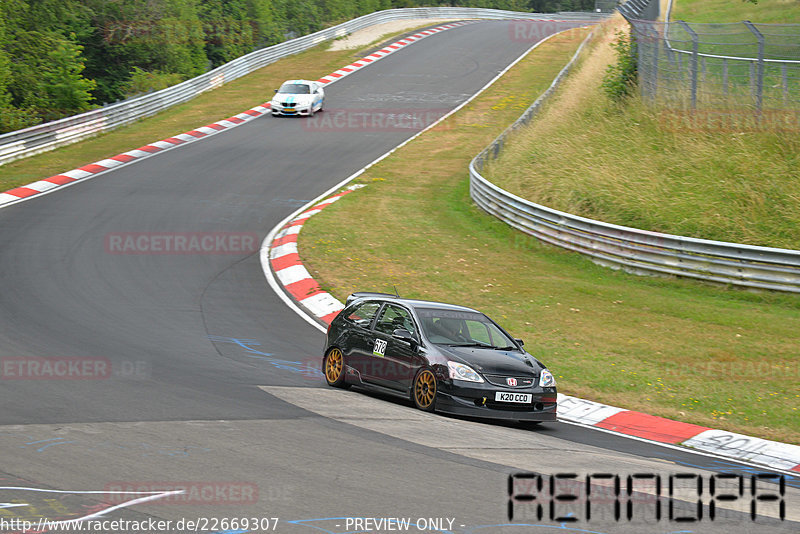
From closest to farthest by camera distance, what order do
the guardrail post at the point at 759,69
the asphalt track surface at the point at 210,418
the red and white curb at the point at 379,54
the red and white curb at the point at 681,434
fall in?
the asphalt track surface at the point at 210,418, the red and white curb at the point at 681,434, the guardrail post at the point at 759,69, the red and white curb at the point at 379,54

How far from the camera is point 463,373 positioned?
10.3 meters

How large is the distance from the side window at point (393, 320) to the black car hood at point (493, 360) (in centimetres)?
68

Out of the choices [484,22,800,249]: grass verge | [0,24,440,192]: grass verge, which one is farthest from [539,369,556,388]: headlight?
[0,24,440,192]: grass verge

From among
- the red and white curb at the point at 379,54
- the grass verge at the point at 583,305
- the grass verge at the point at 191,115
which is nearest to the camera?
the grass verge at the point at 583,305

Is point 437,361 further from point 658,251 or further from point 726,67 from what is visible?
point 726,67

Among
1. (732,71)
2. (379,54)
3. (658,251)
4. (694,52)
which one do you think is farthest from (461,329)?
(379,54)

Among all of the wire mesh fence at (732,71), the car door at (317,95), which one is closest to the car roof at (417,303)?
the wire mesh fence at (732,71)

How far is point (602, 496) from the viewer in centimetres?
704

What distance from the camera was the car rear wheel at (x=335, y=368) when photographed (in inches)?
461

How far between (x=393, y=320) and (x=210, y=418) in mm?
3409

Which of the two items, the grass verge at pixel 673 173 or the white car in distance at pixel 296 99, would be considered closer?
the grass verge at pixel 673 173

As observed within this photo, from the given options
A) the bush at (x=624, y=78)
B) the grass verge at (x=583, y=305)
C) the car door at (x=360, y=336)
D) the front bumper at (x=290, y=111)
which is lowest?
the grass verge at (x=583, y=305)

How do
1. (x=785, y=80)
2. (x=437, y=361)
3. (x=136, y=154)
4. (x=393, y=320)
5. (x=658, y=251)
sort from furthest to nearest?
(x=136, y=154) < (x=785, y=80) < (x=658, y=251) < (x=393, y=320) < (x=437, y=361)

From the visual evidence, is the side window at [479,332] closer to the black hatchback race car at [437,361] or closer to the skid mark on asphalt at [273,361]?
the black hatchback race car at [437,361]
